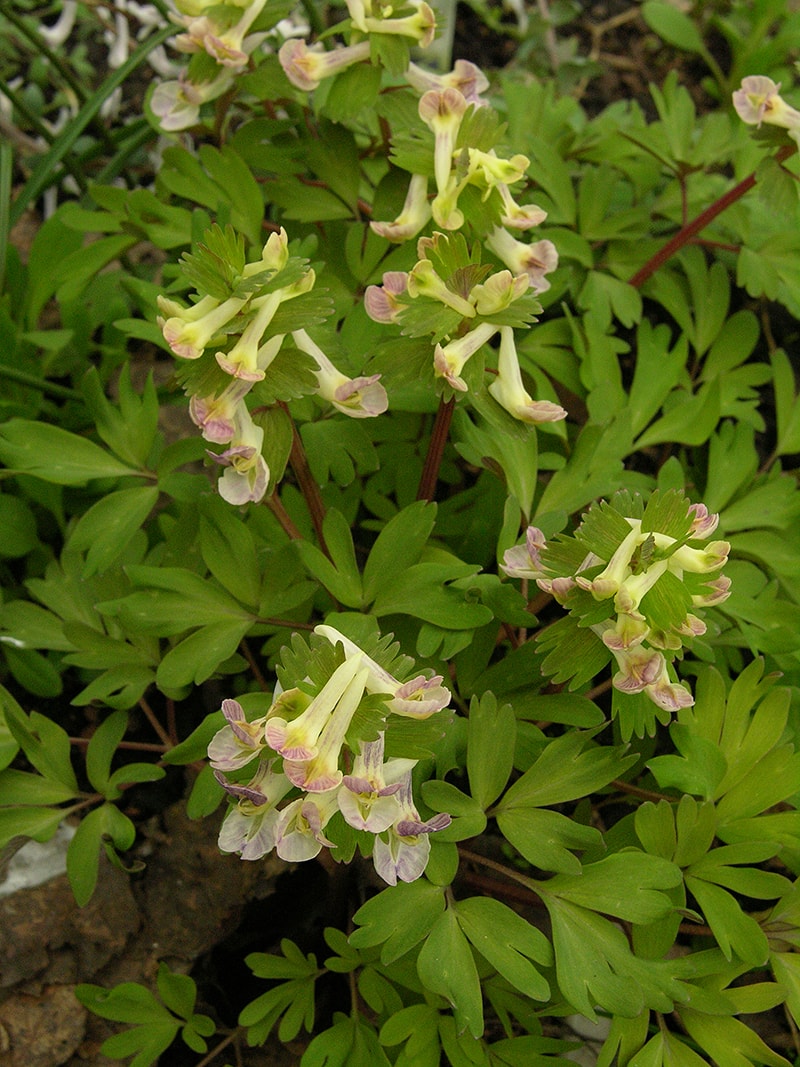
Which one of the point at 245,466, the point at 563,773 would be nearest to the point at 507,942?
the point at 563,773

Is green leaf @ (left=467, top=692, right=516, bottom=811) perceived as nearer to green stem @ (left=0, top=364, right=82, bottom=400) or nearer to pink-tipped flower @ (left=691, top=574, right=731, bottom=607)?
pink-tipped flower @ (left=691, top=574, right=731, bottom=607)

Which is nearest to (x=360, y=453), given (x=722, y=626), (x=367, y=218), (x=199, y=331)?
(x=199, y=331)

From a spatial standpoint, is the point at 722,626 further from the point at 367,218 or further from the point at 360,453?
the point at 367,218

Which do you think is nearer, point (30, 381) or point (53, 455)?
point (53, 455)

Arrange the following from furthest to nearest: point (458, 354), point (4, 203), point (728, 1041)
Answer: point (4, 203), point (728, 1041), point (458, 354)

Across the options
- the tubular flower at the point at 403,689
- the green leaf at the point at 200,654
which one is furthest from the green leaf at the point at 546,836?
the green leaf at the point at 200,654

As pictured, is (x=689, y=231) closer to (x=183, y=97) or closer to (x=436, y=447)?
(x=436, y=447)

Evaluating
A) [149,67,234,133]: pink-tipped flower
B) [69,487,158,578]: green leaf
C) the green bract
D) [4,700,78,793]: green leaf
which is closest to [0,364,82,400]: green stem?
the green bract
